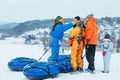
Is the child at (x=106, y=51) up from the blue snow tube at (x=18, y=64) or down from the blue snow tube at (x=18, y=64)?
up

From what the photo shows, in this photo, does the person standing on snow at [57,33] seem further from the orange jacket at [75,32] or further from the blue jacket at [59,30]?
the orange jacket at [75,32]

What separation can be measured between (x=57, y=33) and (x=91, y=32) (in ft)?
3.99

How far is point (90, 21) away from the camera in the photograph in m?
11.1

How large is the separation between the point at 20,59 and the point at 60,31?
185 centimetres

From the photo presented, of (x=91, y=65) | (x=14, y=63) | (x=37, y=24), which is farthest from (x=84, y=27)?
(x=37, y=24)

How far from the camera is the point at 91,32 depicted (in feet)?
36.1

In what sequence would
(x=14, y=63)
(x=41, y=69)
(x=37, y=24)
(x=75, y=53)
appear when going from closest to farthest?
(x=41, y=69), (x=75, y=53), (x=14, y=63), (x=37, y=24)

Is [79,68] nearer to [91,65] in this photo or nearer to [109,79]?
[91,65]

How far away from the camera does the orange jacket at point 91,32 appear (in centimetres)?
1101

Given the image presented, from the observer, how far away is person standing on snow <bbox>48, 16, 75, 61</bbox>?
11.5 meters

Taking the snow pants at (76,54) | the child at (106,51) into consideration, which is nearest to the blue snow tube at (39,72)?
the snow pants at (76,54)

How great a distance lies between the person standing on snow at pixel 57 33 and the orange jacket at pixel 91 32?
518 mm

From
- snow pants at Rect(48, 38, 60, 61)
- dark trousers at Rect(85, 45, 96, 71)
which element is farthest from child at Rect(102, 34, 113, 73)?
snow pants at Rect(48, 38, 60, 61)

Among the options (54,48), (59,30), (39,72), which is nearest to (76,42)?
(59,30)
